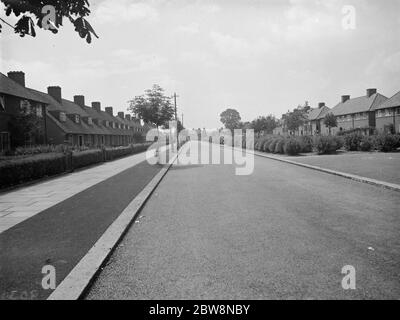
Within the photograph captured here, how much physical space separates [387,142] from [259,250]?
26.8 m

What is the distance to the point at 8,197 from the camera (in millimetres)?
11008

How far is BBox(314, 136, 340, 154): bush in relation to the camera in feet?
91.9

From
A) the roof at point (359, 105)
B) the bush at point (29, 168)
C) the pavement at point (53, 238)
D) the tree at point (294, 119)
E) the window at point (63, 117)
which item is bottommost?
the pavement at point (53, 238)

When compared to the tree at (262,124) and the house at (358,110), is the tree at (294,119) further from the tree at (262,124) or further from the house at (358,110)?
the house at (358,110)

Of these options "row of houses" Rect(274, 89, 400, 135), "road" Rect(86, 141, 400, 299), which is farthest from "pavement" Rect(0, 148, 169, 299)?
"row of houses" Rect(274, 89, 400, 135)

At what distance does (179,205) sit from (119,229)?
2918mm

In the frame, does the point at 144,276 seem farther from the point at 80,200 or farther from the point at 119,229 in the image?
the point at 80,200

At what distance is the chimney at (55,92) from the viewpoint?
47.1 m

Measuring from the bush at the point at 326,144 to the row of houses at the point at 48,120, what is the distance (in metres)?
19.1

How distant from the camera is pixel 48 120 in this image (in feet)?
129

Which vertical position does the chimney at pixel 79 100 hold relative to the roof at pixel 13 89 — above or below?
above

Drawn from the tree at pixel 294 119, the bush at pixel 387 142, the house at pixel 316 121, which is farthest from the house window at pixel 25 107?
the house at pixel 316 121

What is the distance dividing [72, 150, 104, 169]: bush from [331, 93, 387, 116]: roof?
54.1 m

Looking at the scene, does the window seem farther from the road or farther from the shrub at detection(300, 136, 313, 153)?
the road
